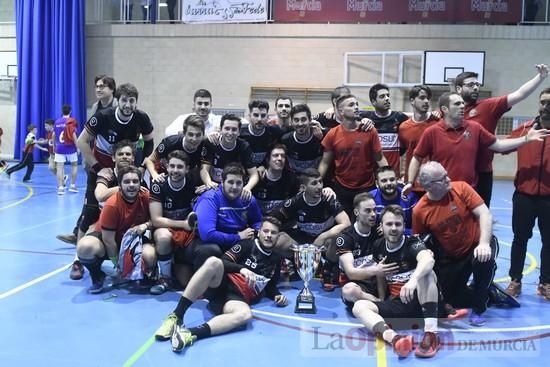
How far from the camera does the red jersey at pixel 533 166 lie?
4953 mm

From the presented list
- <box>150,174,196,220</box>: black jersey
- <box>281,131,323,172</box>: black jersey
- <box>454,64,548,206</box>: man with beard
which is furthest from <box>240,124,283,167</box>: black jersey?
<box>454,64,548,206</box>: man with beard

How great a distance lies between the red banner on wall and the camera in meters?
14.7

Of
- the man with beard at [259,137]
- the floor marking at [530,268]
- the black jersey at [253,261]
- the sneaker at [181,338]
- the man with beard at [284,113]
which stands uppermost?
the man with beard at [284,113]

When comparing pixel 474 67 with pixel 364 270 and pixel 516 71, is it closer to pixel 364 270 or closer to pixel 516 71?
pixel 516 71

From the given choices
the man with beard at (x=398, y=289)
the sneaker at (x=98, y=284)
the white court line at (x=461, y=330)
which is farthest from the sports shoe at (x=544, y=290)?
the sneaker at (x=98, y=284)

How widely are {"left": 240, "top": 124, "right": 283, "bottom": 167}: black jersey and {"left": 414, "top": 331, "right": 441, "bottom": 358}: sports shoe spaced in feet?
9.18

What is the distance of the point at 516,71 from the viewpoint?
Answer: 15.0 meters

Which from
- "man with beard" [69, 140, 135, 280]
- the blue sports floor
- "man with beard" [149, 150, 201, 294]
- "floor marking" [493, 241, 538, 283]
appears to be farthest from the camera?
"floor marking" [493, 241, 538, 283]

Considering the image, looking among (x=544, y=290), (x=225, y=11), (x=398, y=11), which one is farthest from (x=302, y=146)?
(x=225, y=11)

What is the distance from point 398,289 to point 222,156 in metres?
2.31

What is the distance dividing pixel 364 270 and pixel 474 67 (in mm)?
12154

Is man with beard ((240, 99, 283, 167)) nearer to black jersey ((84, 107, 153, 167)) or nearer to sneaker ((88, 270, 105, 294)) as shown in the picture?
black jersey ((84, 107, 153, 167))

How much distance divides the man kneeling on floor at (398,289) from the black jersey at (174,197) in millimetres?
1738

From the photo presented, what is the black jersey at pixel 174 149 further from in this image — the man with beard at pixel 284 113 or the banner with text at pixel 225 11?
the banner with text at pixel 225 11
